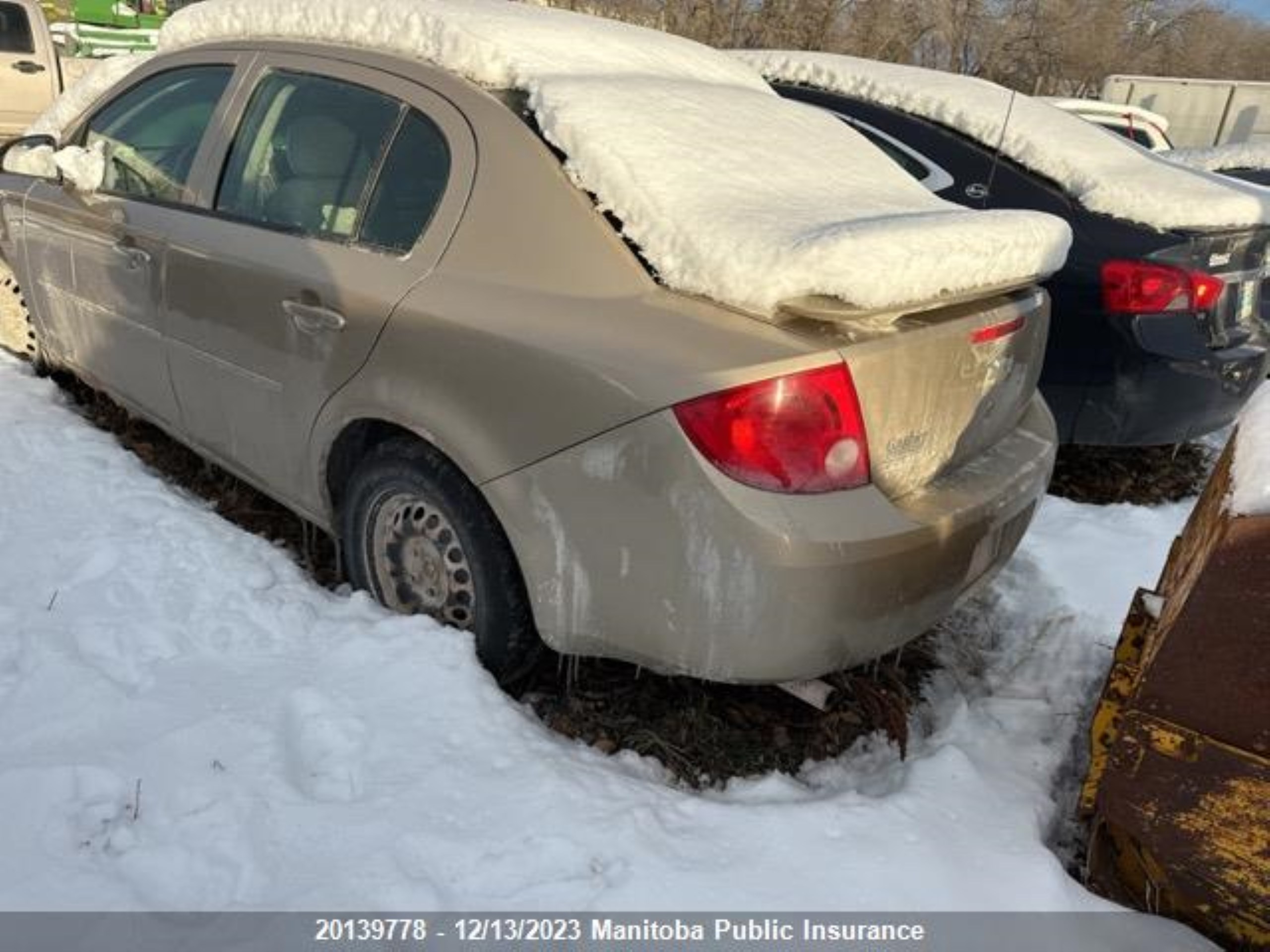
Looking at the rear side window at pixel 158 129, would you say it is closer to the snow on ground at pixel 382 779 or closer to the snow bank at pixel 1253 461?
the snow on ground at pixel 382 779

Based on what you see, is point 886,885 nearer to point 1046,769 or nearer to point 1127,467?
point 1046,769

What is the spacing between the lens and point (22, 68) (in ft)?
32.0

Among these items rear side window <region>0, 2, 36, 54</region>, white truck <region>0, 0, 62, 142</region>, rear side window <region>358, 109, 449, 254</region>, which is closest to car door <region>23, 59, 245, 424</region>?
rear side window <region>358, 109, 449, 254</region>

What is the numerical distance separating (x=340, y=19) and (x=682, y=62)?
3.69 feet

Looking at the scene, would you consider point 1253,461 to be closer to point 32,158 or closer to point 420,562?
point 420,562

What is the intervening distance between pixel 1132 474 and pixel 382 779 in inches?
156

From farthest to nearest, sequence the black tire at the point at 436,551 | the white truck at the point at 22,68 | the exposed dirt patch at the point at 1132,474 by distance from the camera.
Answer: the white truck at the point at 22,68
the exposed dirt patch at the point at 1132,474
the black tire at the point at 436,551

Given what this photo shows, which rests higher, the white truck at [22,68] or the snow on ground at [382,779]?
the white truck at [22,68]

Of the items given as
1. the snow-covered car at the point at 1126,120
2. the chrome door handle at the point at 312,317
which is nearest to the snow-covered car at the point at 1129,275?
the chrome door handle at the point at 312,317

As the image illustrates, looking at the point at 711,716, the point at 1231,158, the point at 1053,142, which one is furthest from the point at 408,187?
the point at 1231,158

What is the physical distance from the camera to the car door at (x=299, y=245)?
2.54 metres

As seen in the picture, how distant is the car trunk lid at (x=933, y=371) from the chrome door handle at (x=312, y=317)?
123 centimetres

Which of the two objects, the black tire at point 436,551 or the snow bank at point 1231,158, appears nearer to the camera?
the black tire at point 436,551

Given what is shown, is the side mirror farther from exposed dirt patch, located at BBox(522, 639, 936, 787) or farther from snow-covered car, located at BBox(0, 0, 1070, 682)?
exposed dirt patch, located at BBox(522, 639, 936, 787)
